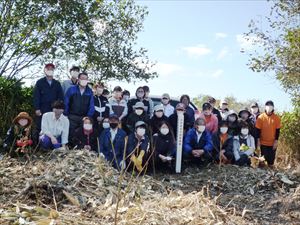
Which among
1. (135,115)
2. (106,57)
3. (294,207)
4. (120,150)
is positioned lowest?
(294,207)

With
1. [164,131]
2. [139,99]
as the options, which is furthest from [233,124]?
[139,99]

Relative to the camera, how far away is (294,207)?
5910 mm

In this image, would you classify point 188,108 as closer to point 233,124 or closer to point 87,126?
point 233,124

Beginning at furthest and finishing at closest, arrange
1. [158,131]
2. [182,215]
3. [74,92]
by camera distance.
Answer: [158,131]
[74,92]
[182,215]

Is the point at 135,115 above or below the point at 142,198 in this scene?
above

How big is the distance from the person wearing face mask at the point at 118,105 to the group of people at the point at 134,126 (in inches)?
0.8

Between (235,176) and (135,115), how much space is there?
2388 millimetres

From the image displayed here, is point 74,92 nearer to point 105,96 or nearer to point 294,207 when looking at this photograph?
point 105,96

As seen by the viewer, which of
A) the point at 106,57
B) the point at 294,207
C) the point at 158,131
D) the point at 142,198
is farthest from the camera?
the point at 106,57

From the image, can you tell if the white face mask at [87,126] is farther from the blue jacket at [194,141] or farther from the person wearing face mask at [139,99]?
the blue jacket at [194,141]

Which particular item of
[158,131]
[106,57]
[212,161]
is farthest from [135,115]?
[106,57]

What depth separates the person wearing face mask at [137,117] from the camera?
8602mm

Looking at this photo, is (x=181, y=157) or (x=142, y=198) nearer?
(x=142, y=198)

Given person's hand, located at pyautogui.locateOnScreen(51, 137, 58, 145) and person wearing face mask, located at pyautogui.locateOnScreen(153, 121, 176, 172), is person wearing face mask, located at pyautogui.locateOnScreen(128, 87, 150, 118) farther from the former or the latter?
person's hand, located at pyautogui.locateOnScreen(51, 137, 58, 145)
